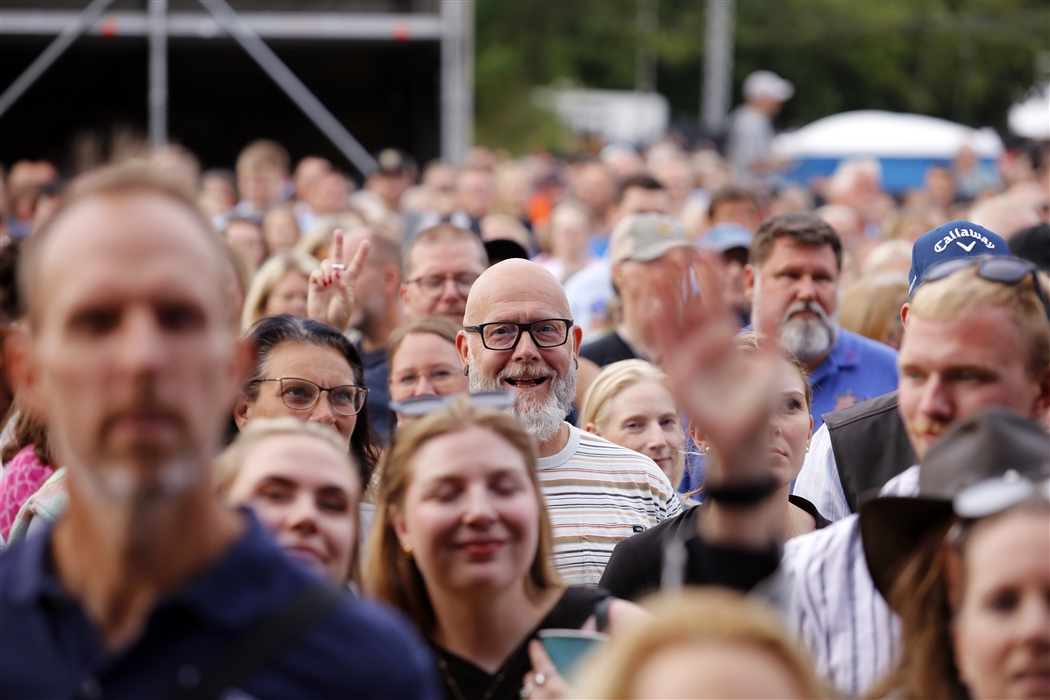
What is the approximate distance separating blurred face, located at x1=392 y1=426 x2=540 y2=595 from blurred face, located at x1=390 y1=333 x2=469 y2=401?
2.15 m

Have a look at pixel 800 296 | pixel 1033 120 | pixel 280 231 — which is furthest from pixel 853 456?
pixel 1033 120

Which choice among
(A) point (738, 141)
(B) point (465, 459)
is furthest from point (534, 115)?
(B) point (465, 459)

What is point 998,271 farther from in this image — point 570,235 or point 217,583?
point 570,235

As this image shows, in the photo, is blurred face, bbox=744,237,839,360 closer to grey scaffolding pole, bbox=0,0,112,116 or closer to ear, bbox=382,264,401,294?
ear, bbox=382,264,401,294

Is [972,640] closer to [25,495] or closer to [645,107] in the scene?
[25,495]

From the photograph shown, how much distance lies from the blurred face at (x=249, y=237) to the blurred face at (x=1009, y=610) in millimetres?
6824

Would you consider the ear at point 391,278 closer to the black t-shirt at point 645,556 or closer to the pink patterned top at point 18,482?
the pink patterned top at point 18,482

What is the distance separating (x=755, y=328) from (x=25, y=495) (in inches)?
124

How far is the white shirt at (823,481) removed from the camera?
437cm

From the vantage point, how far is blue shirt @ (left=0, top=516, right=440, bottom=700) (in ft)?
6.59

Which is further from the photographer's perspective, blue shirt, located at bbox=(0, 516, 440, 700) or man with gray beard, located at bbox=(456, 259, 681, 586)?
man with gray beard, located at bbox=(456, 259, 681, 586)

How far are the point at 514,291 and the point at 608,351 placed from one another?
6.31 ft

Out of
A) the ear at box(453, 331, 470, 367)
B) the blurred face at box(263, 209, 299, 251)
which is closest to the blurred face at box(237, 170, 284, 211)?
the blurred face at box(263, 209, 299, 251)

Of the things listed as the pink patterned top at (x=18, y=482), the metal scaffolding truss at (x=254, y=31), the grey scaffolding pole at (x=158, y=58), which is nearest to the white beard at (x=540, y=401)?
the pink patterned top at (x=18, y=482)
